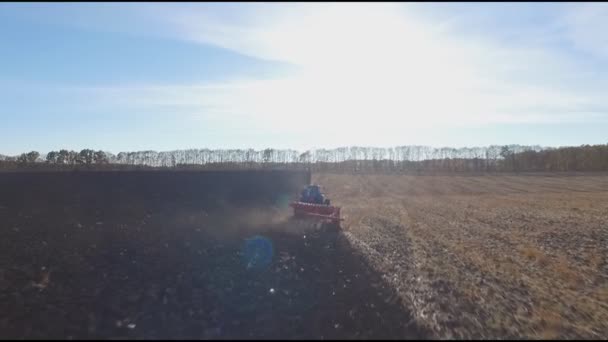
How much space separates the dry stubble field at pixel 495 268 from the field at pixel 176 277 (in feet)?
3.31

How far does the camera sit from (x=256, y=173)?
34.6 metres

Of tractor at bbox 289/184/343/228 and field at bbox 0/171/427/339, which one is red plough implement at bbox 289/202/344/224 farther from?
field at bbox 0/171/427/339

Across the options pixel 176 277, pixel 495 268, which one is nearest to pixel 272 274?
pixel 176 277

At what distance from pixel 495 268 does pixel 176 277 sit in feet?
31.1

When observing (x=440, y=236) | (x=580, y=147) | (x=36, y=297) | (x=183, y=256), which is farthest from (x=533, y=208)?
(x=580, y=147)

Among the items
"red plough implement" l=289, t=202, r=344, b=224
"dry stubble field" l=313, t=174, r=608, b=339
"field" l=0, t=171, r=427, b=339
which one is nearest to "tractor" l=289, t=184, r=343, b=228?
"red plough implement" l=289, t=202, r=344, b=224

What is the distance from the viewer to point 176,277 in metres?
11.0

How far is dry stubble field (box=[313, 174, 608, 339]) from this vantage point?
383 inches

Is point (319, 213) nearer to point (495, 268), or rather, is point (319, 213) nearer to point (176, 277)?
point (495, 268)

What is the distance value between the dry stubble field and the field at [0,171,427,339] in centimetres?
101

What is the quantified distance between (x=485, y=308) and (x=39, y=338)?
875 centimetres

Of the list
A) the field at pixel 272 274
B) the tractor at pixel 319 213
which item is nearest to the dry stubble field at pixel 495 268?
the field at pixel 272 274

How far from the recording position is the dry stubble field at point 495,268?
9734mm

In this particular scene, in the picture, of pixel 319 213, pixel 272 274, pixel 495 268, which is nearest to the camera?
pixel 272 274
